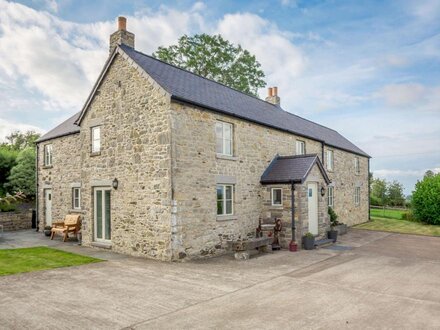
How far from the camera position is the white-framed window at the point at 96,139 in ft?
47.7

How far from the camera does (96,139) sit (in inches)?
580

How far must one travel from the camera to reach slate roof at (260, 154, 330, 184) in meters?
14.2

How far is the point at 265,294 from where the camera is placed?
7.59 metres

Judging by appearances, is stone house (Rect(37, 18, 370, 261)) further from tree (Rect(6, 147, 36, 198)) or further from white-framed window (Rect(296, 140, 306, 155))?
tree (Rect(6, 147, 36, 198))

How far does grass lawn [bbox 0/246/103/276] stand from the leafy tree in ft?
127

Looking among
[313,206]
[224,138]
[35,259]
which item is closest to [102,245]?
[35,259]

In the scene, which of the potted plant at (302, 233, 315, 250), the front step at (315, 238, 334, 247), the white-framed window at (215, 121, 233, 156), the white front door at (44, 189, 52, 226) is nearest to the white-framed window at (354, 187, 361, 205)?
the front step at (315, 238, 334, 247)

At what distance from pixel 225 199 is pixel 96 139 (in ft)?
21.8

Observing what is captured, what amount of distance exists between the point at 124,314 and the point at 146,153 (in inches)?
271

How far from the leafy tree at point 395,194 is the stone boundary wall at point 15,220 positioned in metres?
39.1

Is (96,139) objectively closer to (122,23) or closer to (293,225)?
(122,23)

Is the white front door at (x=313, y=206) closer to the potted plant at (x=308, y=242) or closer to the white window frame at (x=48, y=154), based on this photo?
the potted plant at (x=308, y=242)

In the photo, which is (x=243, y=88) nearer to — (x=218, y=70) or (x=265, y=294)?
(x=218, y=70)

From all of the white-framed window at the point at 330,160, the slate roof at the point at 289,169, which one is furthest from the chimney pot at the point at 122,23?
the white-framed window at the point at 330,160
